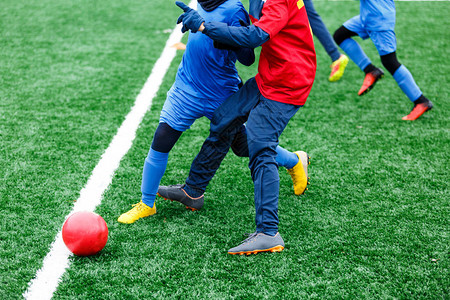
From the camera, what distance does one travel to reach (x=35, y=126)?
4.61 meters


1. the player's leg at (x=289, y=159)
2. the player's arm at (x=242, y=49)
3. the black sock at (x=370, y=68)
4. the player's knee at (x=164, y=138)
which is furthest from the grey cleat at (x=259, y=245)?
the black sock at (x=370, y=68)

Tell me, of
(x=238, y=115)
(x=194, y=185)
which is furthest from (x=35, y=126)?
(x=238, y=115)

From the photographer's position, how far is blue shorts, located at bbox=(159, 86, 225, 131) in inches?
125

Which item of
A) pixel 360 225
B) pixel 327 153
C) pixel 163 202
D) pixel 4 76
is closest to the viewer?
pixel 360 225

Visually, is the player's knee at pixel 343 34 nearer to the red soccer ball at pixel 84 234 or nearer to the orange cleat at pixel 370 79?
the orange cleat at pixel 370 79

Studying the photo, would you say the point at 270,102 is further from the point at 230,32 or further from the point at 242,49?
the point at 230,32

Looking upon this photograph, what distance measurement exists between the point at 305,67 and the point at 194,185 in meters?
1.20

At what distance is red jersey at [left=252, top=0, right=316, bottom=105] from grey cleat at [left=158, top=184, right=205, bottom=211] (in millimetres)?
998

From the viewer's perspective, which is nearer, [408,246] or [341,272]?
[341,272]

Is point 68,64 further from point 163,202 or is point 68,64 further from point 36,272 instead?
point 36,272

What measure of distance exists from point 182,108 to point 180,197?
2.36 feet

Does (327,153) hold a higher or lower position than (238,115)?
lower

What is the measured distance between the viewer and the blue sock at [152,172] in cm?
326

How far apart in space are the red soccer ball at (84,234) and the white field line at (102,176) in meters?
0.14
